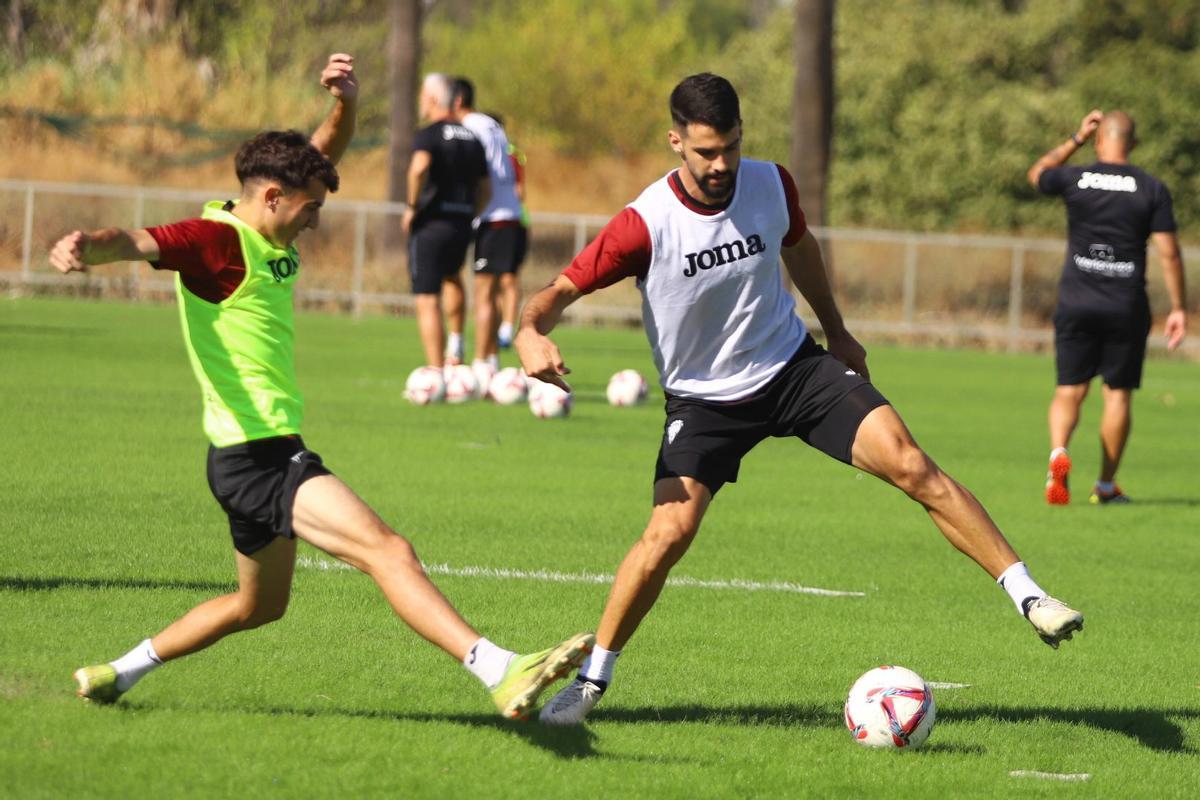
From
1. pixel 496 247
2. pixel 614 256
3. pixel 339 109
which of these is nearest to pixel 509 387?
pixel 496 247

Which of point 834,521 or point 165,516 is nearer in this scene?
point 165,516

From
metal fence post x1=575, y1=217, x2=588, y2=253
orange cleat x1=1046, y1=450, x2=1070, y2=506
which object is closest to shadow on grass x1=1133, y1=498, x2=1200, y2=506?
orange cleat x1=1046, y1=450, x2=1070, y2=506

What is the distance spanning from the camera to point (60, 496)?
9.84 m

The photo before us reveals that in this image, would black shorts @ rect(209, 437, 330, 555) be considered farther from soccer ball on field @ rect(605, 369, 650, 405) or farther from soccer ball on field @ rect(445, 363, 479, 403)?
soccer ball on field @ rect(605, 369, 650, 405)

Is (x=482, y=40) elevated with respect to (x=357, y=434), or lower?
elevated

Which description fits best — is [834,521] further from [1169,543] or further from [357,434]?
[357,434]

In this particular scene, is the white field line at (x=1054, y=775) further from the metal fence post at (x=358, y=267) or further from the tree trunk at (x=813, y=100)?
the metal fence post at (x=358, y=267)

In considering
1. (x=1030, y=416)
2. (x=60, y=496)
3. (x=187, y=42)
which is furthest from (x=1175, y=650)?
(x=187, y=42)

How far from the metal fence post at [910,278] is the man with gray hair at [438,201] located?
15.9m

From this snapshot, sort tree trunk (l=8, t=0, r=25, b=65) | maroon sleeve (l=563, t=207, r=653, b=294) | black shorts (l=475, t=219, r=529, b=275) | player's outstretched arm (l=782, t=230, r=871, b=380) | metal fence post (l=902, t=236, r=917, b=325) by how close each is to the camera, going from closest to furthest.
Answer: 1. maroon sleeve (l=563, t=207, r=653, b=294)
2. player's outstretched arm (l=782, t=230, r=871, b=380)
3. black shorts (l=475, t=219, r=529, b=275)
4. metal fence post (l=902, t=236, r=917, b=325)
5. tree trunk (l=8, t=0, r=25, b=65)

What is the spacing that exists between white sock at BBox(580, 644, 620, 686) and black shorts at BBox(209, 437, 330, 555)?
1.12 metres

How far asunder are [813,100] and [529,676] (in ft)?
87.3

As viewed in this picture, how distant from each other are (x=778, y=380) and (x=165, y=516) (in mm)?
4252

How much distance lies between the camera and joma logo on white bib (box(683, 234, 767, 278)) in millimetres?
6215
